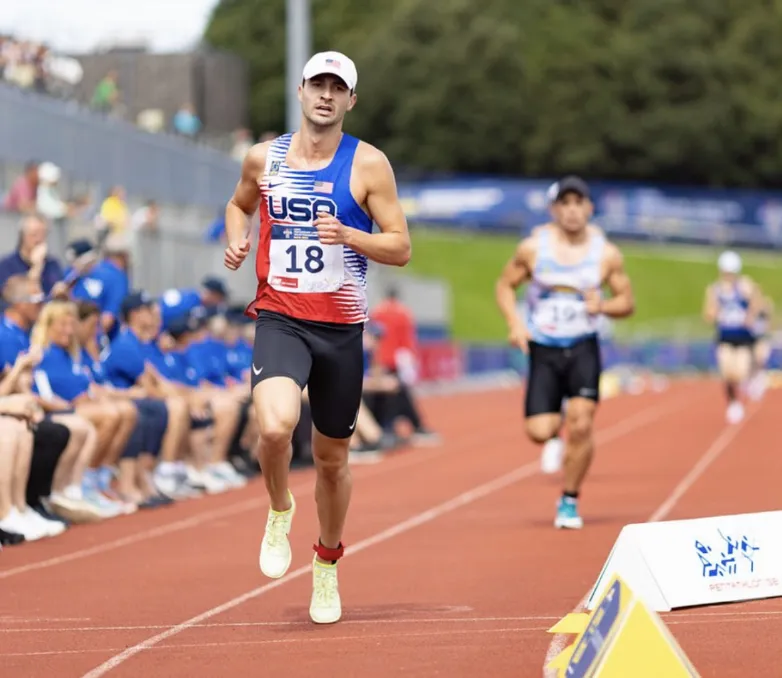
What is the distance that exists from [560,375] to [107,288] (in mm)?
4727

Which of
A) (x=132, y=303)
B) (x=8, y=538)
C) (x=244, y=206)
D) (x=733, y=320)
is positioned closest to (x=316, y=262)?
(x=244, y=206)

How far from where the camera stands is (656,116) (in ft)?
300

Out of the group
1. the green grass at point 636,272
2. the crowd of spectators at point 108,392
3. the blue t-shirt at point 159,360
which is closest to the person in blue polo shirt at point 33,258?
the crowd of spectators at point 108,392

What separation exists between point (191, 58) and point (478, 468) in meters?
26.8

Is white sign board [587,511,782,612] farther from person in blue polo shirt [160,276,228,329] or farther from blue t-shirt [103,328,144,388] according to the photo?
person in blue polo shirt [160,276,228,329]

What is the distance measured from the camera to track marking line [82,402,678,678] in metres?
7.91

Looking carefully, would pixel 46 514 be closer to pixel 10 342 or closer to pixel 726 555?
pixel 10 342

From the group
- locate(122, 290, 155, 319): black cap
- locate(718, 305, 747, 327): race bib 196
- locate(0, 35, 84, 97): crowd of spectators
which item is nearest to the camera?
locate(122, 290, 155, 319): black cap

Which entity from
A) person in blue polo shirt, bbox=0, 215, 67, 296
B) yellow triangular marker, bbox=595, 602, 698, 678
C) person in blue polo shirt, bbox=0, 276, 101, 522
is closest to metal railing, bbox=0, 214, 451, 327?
person in blue polo shirt, bbox=0, 215, 67, 296

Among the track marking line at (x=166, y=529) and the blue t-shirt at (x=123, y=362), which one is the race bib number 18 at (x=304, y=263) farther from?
the blue t-shirt at (x=123, y=362)

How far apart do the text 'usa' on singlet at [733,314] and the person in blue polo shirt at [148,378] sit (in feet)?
40.3

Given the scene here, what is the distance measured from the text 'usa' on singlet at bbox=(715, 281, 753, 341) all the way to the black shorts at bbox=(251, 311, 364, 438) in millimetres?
19179

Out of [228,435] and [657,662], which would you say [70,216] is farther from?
[657,662]

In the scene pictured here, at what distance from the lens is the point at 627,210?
249ft
